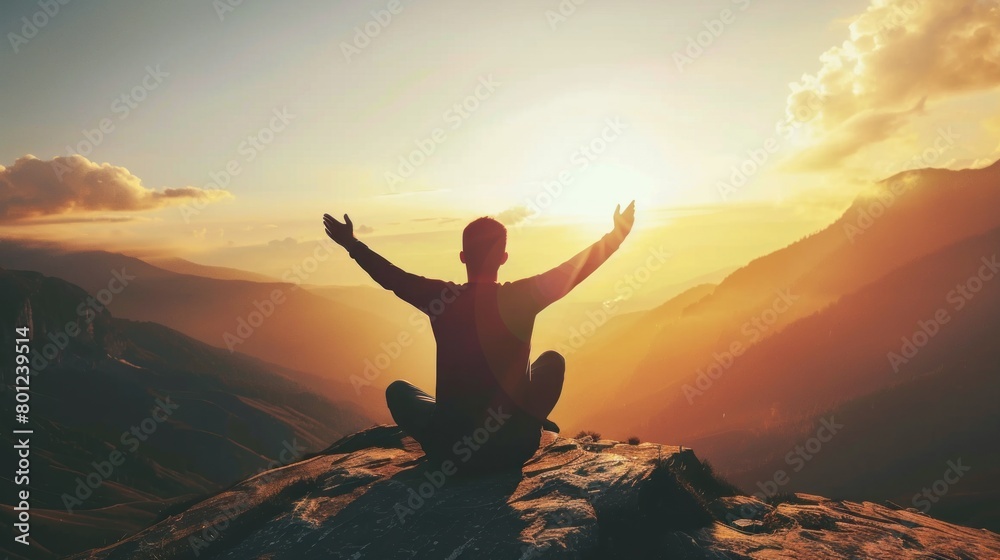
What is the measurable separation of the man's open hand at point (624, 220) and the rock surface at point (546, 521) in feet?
9.21

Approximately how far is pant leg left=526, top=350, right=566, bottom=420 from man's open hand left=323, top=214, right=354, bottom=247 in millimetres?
2942

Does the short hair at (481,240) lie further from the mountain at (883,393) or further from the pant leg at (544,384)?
the mountain at (883,393)

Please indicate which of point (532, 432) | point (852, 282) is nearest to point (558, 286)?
point (532, 432)

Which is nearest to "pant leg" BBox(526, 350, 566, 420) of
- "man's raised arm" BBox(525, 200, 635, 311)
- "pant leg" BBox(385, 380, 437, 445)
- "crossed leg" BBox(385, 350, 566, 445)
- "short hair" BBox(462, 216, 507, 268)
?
"crossed leg" BBox(385, 350, 566, 445)

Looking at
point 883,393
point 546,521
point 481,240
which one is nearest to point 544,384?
point 546,521

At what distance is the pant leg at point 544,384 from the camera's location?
7.49 m

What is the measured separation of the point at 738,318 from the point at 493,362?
560ft

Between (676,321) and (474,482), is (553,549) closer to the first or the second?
Answer: (474,482)

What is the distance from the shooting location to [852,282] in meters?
142

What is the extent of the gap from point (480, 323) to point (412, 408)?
175 cm

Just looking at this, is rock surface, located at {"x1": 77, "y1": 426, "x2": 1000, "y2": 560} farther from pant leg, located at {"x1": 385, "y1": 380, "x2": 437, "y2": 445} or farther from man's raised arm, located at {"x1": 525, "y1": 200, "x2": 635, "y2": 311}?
man's raised arm, located at {"x1": 525, "y1": 200, "x2": 635, "y2": 311}

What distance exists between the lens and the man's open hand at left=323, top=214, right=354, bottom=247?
753 centimetres

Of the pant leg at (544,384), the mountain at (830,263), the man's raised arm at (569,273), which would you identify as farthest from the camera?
the mountain at (830,263)

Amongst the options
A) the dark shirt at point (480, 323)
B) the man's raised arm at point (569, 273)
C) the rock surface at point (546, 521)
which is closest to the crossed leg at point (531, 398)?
the dark shirt at point (480, 323)
